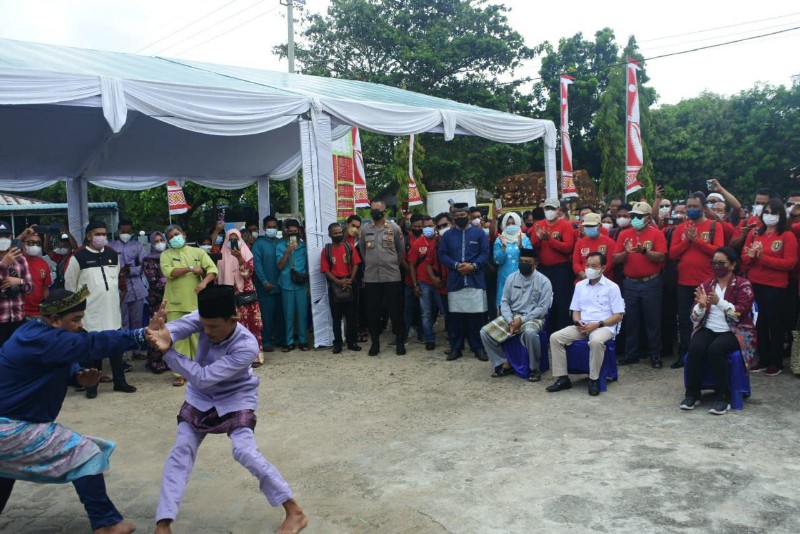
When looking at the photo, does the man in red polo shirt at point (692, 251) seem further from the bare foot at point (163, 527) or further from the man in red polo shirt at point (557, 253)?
the bare foot at point (163, 527)

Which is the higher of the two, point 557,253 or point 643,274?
point 557,253

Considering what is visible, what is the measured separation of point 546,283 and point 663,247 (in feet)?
4.51

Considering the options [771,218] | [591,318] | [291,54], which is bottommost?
[591,318]

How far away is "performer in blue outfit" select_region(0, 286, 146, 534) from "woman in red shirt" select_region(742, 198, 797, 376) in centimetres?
583

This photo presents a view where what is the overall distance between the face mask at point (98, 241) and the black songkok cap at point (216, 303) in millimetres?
4074

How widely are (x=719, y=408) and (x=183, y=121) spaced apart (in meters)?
6.64

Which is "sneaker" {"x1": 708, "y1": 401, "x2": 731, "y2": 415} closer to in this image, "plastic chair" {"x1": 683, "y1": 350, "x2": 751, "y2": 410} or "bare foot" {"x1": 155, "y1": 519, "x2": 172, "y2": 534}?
"plastic chair" {"x1": 683, "y1": 350, "x2": 751, "y2": 410}

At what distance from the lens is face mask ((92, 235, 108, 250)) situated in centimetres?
689

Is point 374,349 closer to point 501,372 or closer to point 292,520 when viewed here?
point 501,372

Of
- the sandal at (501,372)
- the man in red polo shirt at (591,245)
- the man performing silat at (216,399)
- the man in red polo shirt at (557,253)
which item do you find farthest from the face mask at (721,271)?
the man performing silat at (216,399)

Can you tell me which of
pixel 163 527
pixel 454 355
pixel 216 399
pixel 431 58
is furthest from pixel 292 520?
pixel 431 58

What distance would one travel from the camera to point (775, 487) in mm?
3855

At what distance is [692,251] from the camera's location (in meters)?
6.83

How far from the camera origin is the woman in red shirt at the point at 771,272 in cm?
630
